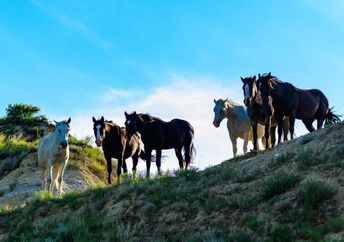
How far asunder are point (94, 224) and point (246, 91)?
6875mm

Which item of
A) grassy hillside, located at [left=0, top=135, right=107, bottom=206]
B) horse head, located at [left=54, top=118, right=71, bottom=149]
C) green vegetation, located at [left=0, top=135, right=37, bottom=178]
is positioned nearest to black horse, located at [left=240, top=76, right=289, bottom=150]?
horse head, located at [left=54, top=118, right=71, bottom=149]

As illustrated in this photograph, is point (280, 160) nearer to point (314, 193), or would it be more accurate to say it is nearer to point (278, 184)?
point (278, 184)

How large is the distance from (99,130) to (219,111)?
4.59 metres

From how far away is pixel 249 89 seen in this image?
659 inches

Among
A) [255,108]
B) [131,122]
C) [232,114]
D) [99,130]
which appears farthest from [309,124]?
→ [99,130]

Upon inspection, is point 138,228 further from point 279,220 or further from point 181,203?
point 279,220

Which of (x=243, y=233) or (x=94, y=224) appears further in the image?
(x=94, y=224)

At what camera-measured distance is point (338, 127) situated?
14430 mm

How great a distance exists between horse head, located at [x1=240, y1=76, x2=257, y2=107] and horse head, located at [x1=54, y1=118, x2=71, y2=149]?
6.26 metres

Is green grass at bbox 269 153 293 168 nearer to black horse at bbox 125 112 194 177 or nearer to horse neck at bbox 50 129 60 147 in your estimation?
black horse at bbox 125 112 194 177

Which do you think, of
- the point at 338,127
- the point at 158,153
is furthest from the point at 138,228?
→ the point at 158,153

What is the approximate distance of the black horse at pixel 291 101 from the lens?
17031mm

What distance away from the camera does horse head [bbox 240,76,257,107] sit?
16.7 meters

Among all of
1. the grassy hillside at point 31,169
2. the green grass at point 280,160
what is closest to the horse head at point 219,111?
the grassy hillside at point 31,169
